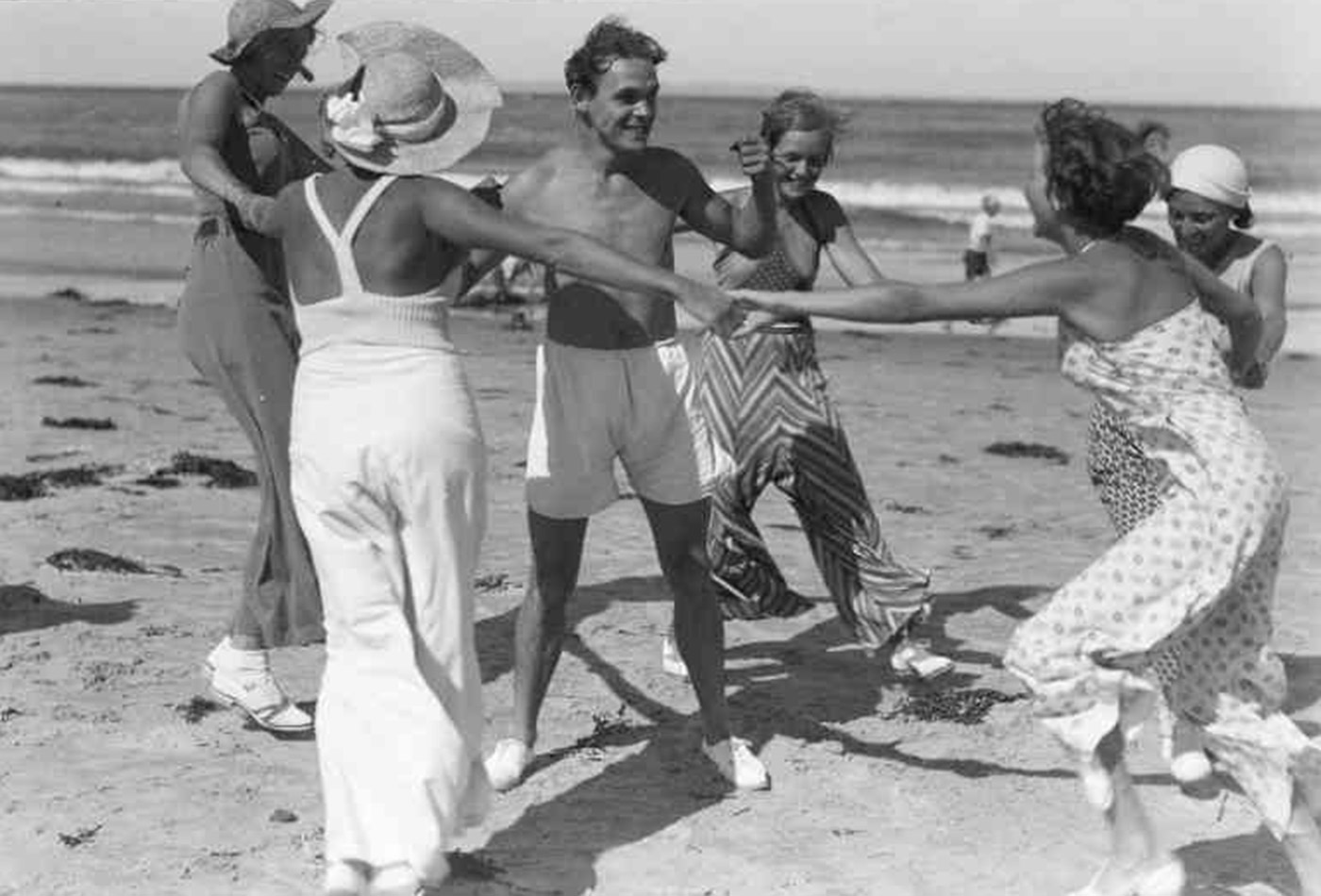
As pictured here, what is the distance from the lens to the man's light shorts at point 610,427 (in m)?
5.76

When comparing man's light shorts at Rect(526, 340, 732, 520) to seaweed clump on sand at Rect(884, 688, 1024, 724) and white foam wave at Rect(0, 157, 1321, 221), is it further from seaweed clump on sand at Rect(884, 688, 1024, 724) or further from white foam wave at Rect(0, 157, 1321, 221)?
white foam wave at Rect(0, 157, 1321, 221)

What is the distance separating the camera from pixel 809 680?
7141 millimetres

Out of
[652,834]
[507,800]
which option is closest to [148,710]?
[507,800]

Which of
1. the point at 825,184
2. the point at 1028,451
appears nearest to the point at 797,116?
the point at 1028,451

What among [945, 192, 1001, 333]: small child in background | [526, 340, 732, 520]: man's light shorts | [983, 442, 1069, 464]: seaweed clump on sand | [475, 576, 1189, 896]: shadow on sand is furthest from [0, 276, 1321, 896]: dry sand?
[945, 192, 1001, 333]: small child in background

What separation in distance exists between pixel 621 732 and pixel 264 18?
2.38 metres

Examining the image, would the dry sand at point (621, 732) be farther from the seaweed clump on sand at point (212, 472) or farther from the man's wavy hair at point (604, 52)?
the man's wavy hair at point (604, 52)

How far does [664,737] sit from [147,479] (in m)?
4.62

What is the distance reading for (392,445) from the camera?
4.75 meters

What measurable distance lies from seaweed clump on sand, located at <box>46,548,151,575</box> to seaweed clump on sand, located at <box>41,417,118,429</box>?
11.2 feet

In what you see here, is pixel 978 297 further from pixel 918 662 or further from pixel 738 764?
pixel 918 662

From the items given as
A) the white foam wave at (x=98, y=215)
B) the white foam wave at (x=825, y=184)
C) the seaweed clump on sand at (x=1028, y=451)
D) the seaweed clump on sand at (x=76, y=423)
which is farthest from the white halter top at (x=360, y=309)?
the white foam wave at (x=825, y=184)

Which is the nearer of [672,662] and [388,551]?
[388,551]

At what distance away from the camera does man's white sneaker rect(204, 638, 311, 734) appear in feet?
20.6
